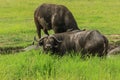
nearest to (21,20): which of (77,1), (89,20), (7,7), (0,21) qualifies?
(0,21)

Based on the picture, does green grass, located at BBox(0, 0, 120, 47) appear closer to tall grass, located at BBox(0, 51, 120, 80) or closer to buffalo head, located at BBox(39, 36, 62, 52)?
buffalo head, located at BBox(39, 36, 62, 52)

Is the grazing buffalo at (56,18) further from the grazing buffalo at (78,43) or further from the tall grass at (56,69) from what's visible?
the tall grass at (56,69)

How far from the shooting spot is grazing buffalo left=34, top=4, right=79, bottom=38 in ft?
52.5

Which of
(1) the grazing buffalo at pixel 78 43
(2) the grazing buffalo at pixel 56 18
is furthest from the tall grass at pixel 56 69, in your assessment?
(2) the grazing buffalo at pixel 56 18

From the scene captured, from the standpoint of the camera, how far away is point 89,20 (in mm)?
29094

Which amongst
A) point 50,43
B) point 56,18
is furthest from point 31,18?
point 50,43

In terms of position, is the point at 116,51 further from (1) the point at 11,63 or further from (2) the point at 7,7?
(2) the point at 7,7

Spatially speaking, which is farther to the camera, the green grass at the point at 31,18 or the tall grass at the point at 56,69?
the green grass at the point at 31,18

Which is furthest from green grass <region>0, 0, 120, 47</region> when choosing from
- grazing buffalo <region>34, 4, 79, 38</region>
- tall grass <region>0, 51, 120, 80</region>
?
tall grass <region>0, 51, 120, 80</region>

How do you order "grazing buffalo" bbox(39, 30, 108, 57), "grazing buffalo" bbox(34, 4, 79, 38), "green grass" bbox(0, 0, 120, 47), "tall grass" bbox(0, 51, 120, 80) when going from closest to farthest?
1. "tall grass" bbox(0, 51, 120, 80)
2. "grazing buffalo" bbox(39, 30, 108, 57)
3. "grazing buffalo" bbox(34, 4, 79, 38)
4. "green grass" bbox(0, 0, 120, 47)

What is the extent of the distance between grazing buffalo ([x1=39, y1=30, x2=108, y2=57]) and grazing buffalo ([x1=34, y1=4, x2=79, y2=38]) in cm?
237

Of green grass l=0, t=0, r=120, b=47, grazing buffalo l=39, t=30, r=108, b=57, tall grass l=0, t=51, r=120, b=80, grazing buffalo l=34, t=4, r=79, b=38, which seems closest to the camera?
tall grass l=0, t=51, r=120, b=80

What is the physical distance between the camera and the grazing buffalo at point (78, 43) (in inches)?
492

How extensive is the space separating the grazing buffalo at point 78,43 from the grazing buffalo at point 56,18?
237cm
